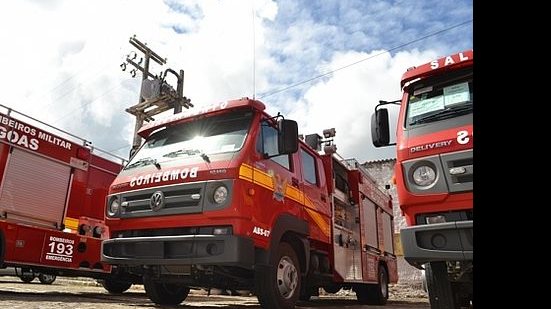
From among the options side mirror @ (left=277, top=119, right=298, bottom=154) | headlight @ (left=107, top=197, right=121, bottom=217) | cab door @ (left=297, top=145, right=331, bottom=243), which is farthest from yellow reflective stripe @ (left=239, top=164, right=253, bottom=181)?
headlight @ (left=107, top=197, right=121, bottom=217)

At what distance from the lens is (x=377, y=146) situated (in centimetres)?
493

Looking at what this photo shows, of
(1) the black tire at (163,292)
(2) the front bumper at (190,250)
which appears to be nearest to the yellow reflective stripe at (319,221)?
(2) the front bumper at (190,250)

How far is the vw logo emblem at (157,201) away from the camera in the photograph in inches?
205

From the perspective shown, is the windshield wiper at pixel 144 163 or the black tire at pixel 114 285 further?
the black tire at pixel 114 285

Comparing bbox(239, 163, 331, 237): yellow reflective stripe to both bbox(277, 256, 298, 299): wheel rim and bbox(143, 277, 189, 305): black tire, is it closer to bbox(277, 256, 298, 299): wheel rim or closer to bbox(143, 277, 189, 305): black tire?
bbox(277, 256, 298, 299): wheel rim

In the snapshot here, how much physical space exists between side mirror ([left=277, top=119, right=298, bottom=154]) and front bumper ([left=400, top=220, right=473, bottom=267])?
1.80 meters

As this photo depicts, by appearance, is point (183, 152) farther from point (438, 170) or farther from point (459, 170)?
point (459, 170)

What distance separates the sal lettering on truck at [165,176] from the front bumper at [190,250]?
69cm

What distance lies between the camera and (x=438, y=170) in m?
4.12

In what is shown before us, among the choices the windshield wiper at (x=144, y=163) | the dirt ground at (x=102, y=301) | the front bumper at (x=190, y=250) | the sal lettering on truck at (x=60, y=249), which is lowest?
the dirt ground at (x=102, y=301)

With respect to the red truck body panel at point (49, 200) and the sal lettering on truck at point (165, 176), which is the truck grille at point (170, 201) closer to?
the sal lettering on truck at point (165, 176)

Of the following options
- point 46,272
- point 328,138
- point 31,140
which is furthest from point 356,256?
point 31,140

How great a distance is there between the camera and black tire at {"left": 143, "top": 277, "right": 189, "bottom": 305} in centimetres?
627

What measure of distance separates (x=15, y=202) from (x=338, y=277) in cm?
573
